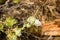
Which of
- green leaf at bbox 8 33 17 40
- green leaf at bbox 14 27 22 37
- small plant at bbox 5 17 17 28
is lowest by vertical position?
green leaf at bbox 8 33 17 40

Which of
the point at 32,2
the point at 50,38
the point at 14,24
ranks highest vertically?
the point at 32,2

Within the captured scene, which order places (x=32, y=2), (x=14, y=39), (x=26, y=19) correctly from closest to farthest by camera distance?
(x=14, y=39), (x=26, y=19), (x=32, y=2)

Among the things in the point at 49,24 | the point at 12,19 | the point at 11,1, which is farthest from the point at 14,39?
the point at 11,1

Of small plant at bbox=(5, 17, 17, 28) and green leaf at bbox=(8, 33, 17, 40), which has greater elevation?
small plant at bbox=(5, 17, 17, 28)

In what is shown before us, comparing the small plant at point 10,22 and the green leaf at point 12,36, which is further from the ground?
the small plant at point 10,22

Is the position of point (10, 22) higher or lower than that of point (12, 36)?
higher

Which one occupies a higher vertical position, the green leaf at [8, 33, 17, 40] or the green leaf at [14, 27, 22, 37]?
the green leaf at [14, 27, 22, 37]

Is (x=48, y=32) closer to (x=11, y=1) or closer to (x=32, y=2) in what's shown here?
(x=32, y=2)

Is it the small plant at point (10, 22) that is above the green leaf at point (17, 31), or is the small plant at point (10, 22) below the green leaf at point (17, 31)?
above

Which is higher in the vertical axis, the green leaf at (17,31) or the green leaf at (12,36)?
the green leaf at (17,31)

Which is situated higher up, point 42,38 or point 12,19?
point 12,19

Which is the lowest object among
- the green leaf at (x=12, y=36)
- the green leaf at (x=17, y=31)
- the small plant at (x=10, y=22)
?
the green leaf at (x=12, y=36)
